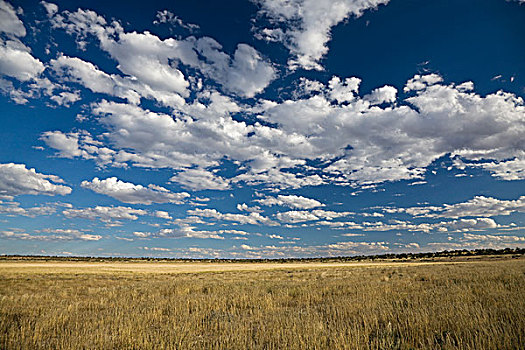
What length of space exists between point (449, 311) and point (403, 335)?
2116mm

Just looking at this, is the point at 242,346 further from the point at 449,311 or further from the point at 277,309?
the point at 449,311

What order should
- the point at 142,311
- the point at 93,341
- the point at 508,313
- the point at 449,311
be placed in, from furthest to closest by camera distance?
the point at 142,311, the point at 449,311, the point at 508,313, the point at 93,341

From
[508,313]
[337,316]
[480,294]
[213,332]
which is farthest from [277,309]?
[480,294]

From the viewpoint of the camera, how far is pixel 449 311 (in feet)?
25.2

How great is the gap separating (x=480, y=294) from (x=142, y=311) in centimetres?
1140

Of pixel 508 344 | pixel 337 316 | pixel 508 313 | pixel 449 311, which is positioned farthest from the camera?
pixel 337 316

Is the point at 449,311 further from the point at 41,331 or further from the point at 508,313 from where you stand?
the point at 41,331

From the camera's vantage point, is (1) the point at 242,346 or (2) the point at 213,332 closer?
(1) the point at 242,346

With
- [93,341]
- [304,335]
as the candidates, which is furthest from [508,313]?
[93,341]

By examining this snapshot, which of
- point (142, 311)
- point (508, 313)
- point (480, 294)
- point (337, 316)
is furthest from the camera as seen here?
point (480, 294)

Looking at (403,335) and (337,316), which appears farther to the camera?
(337,316)

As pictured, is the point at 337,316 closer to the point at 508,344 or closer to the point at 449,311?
the point at 449,311

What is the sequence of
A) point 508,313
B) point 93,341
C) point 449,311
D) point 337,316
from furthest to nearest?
point 337,316 < point 449,311 < point 508,313 < point 93,341

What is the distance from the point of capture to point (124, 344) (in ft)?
20.3
